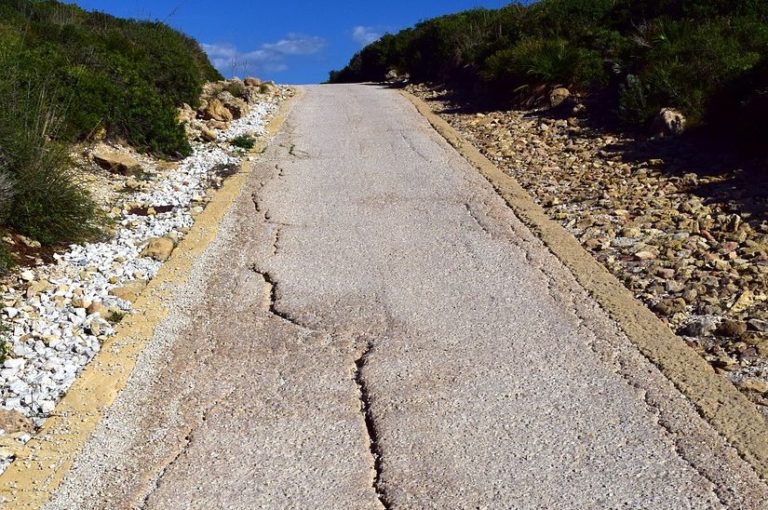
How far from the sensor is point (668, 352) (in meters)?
5.06

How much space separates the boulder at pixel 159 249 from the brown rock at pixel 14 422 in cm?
284

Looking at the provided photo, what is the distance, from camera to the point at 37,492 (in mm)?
3770

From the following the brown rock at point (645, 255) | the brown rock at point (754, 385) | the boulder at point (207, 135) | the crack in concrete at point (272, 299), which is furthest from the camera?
the boulder at point (207, 135)

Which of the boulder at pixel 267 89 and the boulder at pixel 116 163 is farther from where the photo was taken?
the boulder at pixel 267 89

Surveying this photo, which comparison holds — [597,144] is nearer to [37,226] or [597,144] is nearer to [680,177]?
[680,177]

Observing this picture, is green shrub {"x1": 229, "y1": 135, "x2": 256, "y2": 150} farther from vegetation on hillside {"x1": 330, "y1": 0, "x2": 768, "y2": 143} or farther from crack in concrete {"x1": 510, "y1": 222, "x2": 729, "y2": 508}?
crack in concrete {"x1": 510, "y1": 222, "x2": 729, "y2": 508}

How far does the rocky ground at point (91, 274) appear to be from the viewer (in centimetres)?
475

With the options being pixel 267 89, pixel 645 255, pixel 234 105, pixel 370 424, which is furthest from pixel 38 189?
pixel 267 89

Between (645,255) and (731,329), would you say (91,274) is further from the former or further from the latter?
(731,329)

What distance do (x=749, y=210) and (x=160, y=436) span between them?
236 inches

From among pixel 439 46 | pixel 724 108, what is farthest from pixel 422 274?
pixel 439 46

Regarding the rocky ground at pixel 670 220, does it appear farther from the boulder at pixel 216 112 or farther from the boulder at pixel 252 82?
the boulder at pixel 252 82

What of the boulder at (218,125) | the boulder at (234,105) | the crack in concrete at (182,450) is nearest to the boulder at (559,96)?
the boulder at (218,125)

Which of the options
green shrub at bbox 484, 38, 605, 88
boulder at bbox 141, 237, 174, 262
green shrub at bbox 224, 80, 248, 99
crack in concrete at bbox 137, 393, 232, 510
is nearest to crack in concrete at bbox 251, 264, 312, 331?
boulder at bbox 141, 237, 174, 262
